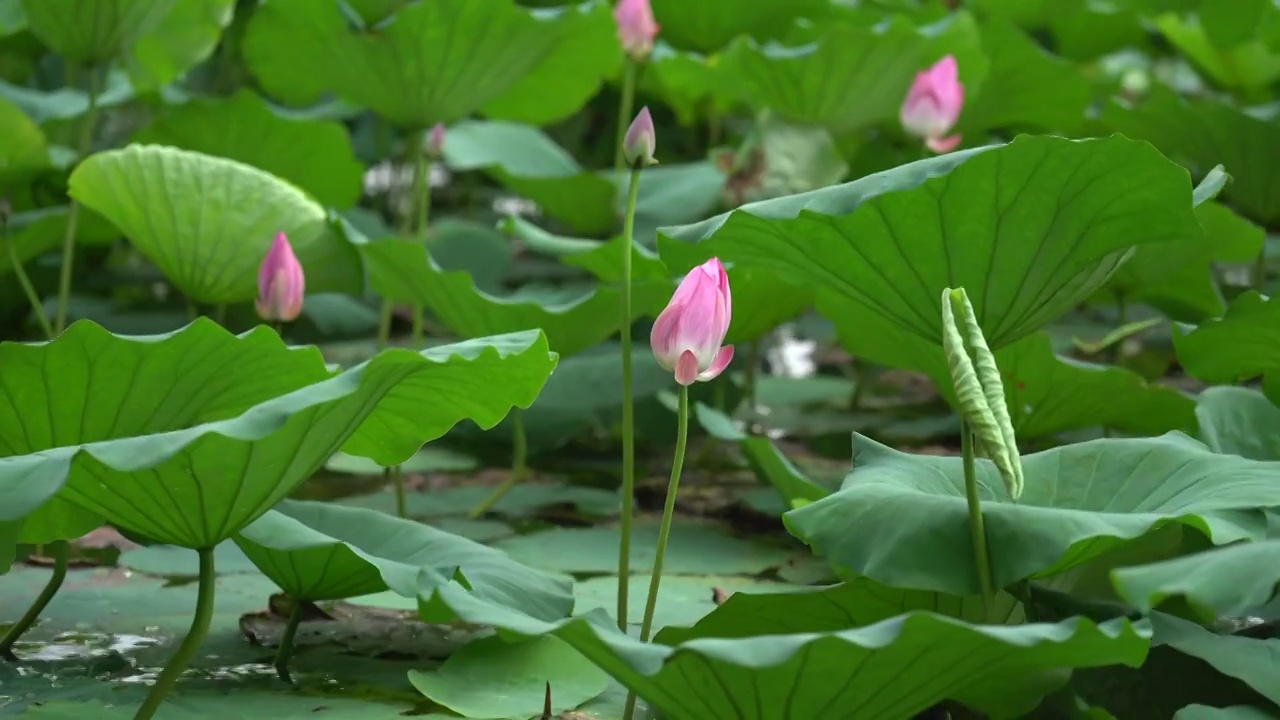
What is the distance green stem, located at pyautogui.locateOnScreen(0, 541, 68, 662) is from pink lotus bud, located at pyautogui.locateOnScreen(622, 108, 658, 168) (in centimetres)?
61

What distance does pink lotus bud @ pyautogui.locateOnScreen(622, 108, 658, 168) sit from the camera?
1233mm

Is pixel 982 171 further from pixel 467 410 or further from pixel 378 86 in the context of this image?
pixel 378 86

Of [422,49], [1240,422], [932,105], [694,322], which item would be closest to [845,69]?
[932,105]

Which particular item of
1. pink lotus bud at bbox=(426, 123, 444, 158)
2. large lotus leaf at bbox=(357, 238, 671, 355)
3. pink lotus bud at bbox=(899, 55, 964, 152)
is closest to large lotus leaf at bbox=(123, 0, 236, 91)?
pink lotus bud at bbox=(426, 123, 444, 158)

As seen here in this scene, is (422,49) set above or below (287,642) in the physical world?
above

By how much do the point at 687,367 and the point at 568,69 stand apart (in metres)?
1.70

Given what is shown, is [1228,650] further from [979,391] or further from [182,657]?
[182,657]

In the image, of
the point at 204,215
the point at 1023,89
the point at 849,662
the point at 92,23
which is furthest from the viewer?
the point at 1023,89

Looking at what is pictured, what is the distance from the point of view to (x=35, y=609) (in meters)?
1.36

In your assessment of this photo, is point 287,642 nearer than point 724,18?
Yes

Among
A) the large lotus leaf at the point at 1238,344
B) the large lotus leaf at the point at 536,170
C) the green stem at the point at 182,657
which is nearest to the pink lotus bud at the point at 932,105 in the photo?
the large lotus leaf at the point at 536,170

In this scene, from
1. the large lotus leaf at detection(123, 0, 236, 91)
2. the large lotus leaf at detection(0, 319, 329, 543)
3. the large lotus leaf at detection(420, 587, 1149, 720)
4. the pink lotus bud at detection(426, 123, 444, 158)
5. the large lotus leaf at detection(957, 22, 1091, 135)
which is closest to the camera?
the large lotus leaf at detection(420, 587, 1149, 720)

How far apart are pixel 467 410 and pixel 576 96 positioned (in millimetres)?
1697

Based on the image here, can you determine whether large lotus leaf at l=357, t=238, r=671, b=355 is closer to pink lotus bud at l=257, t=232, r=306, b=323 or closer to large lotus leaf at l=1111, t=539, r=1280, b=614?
pink lotus bud at l=257, t=232, r=306, b=323
